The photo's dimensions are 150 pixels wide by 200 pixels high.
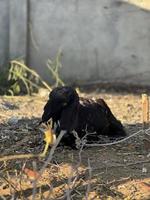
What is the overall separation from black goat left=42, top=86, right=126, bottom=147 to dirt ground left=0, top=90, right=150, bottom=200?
0.56 feet

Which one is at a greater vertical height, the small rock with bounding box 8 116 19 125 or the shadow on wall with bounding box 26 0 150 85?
the shadow on wall with bounding box 26 0 150 85

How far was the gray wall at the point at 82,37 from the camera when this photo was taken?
9.89 meters

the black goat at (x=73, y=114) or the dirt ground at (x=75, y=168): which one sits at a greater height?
the black goat at (x=73, y=114)

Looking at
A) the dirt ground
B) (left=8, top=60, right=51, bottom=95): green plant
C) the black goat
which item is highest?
the black goat

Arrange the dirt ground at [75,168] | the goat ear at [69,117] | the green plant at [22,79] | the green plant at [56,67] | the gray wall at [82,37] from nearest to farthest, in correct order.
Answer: the dirt ground at [75,168] → the goat ear at [69,117] → the green plant at [22,79] → the green plant at [56,67] → the gray wall at [82,37]

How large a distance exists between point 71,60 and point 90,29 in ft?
1.84

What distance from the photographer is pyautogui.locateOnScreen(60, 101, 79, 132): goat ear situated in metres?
5.87

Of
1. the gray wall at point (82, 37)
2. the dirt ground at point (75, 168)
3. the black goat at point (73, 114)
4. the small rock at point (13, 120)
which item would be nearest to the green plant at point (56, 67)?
the gray wall at point (82, 37)

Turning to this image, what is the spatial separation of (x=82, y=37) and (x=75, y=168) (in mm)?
5112

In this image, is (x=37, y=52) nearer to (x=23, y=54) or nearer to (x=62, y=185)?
(x=23, y=54)

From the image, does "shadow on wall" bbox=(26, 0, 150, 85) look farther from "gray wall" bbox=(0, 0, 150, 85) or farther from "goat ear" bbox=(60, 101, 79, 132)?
"goat ear" bbox=(60, 101, 79, 132)

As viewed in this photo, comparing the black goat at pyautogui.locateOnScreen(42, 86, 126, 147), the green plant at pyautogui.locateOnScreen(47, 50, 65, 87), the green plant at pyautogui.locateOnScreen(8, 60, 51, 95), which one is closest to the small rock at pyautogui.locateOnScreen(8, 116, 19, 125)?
the black goat at pyautogui.locateOnScreen(42, 86, 126, 147)

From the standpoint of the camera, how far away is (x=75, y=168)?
510 cm

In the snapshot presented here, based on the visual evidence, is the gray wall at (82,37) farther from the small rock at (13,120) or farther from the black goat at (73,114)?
the black goat at (73,114)
